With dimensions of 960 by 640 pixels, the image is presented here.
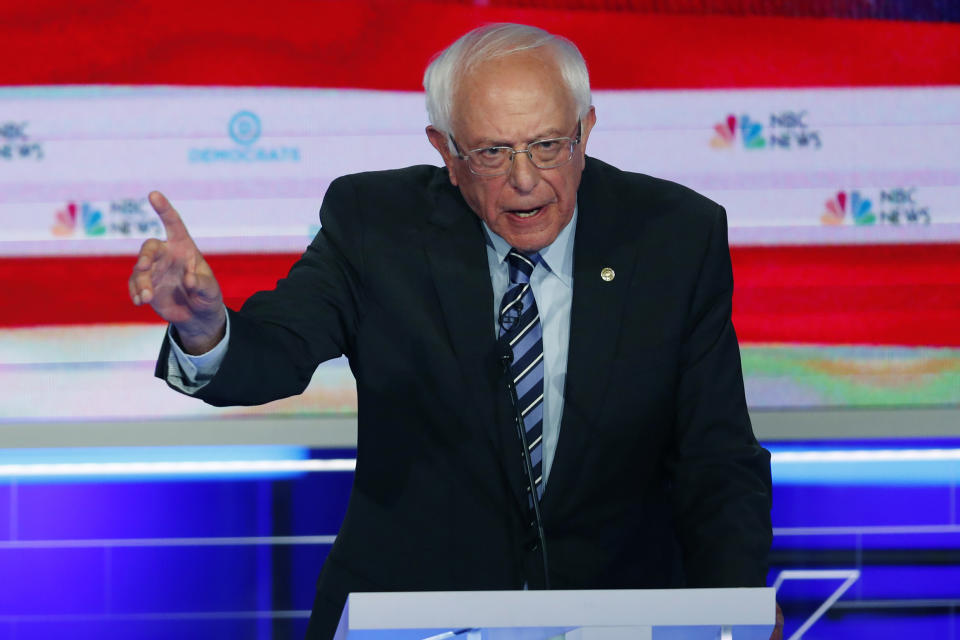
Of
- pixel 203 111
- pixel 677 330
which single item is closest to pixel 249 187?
pixel 203 111

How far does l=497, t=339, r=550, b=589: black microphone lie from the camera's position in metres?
1.58

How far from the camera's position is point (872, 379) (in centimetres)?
313

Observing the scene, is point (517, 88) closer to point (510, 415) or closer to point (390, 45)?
point (510, 415)

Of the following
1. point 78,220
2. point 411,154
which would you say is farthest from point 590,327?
point 78,220

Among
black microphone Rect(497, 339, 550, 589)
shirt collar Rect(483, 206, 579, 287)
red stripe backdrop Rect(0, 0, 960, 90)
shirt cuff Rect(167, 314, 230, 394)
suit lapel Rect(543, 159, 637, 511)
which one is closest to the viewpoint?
shirt cuff Rect(167, 314, 230, 394)

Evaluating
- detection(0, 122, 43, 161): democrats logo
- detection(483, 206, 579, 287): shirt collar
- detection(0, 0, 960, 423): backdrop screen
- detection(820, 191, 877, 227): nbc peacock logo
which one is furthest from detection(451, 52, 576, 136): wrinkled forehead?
detection(0, 122, 43, 161): democrats logo

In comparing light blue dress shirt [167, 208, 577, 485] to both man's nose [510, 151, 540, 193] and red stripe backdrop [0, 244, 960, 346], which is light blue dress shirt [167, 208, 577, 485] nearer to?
man's nose [510, 151, 540, 193]

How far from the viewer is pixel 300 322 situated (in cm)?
167

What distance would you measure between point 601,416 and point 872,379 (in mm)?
1639

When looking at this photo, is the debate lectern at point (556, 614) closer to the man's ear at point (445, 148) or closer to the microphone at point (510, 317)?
the microphone at point (510, 317)

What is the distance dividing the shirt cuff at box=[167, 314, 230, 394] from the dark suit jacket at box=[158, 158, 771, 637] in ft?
0.48

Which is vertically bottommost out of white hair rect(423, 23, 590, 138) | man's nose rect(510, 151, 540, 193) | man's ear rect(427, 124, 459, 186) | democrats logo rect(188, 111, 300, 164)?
man's nose rect(510, 151, 540, 193)

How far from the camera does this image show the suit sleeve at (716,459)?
162 centimetres

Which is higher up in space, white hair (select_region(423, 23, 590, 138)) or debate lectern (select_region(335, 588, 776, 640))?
white hair (select_region(423, 23, 590, 138))
